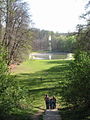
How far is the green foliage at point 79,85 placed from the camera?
53.2 feet

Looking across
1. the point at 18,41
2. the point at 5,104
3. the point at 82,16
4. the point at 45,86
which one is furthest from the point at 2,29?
the point at 5,104

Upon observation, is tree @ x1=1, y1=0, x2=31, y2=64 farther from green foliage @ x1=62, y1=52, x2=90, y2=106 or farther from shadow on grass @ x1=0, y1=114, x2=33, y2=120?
shadow on grass @ x1=0, y1=114, x2=33, y2=120

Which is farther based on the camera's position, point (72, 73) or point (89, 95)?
point (72, 73)

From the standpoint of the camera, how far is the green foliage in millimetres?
16203

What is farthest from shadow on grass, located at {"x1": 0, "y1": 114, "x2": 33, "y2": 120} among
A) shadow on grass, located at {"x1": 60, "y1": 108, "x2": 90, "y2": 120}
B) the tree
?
the tree

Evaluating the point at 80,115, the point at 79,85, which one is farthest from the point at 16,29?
the point at 80,115

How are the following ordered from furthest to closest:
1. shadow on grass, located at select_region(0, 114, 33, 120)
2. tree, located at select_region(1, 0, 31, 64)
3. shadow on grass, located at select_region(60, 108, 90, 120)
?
tree, located at select_region(1, 0, 31, 64) < shadow on grass, located at select_region(60, 108, 90, 120) < shadow on grass, located at select_region(0, 114, 33, 120)

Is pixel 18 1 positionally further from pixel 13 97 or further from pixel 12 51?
pixel 13 97

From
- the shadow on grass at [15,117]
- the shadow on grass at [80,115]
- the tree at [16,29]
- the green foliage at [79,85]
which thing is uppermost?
the tree at [16,29]

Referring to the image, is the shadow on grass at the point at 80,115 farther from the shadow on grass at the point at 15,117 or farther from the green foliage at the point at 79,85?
the shadow on grass at the point at 15,117

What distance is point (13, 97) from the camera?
15.5 meters

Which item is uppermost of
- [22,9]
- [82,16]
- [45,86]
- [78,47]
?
[22,9]

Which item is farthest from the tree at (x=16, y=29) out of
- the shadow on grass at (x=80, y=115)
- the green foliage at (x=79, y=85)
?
the shadow on grass at (x=80, y=115)

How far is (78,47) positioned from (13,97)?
53.7ft
